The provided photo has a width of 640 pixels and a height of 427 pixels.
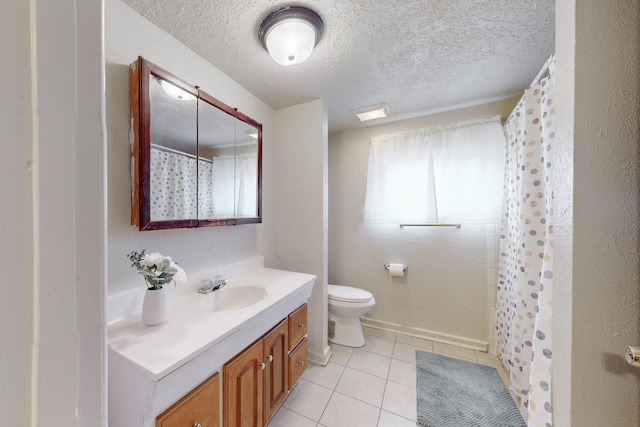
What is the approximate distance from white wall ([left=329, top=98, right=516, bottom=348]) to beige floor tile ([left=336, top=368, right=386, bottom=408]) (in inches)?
27.4

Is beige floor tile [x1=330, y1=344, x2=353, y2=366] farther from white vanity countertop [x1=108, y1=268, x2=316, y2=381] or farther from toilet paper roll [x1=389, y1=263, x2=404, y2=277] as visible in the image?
white vanity countertop [x1=108, y1=268, x2=316, y2=381]

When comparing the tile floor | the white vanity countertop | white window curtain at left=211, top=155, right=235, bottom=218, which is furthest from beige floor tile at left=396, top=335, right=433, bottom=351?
white window curtain at left=211, top=155, right=235, bottom=218

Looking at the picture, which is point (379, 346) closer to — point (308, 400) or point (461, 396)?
point (461, 396)

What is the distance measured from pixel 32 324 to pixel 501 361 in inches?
98.6

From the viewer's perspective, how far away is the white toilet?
1.94 metres

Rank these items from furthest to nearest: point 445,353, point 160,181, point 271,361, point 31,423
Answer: point 445,353, point 271,361, point 160,181, point 31,423

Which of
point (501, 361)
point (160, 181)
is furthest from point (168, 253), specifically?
point (501, 361)

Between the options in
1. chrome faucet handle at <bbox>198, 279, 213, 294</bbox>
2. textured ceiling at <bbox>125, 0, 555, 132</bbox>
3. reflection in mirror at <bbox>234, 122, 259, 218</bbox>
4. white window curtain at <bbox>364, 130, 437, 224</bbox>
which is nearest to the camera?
textured ceiling at <bbox>125, 0, 555, 132</bbox>

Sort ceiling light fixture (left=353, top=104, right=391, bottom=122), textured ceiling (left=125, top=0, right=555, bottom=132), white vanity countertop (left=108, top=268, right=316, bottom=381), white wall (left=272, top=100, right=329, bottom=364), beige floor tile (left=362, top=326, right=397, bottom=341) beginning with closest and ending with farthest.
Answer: white vanity countertop (left=108, top=268, right=316, bottom=381)
textured ceiling (left=125, top=0, right=555, bottom=132)
white wall (left=272, top=100, right=329, bottom=364)
ceiling light fixture (left=353, top=104, right=391, bottom=122)
beige floor tile (left=362, top=326, right=397, bottom=341)

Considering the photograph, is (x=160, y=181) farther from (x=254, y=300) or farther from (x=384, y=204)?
(x=384, y=204)

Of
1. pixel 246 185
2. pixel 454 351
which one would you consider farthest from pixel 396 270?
pixel 246 185

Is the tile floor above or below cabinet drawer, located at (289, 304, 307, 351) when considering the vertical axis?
below

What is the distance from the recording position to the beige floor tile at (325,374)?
1577 mm

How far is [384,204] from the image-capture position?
2211mm
